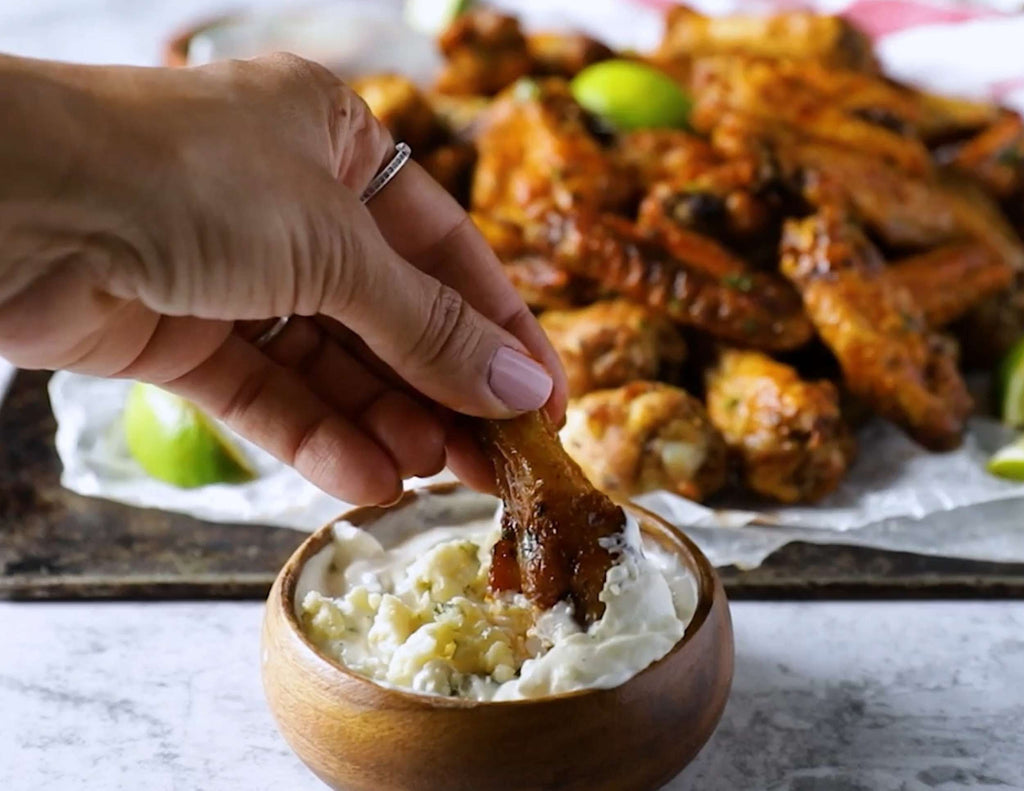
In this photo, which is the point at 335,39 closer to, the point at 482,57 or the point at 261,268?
the point at 482,57

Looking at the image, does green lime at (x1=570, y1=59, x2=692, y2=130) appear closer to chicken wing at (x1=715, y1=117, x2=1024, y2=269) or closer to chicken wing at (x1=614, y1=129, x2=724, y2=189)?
chicken wing at (x1=614, y1=129, x2=724, y2=189)

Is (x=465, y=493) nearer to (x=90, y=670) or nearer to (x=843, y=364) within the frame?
(x=90, y=670)

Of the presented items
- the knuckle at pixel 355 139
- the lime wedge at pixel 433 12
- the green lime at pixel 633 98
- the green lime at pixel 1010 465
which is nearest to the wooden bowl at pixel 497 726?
the knuckle at pixel 355 139

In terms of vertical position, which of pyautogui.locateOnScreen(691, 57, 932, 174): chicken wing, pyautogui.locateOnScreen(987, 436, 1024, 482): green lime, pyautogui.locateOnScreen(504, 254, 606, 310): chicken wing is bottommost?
pyautogui.locateOnScreen(987, 436, 1024, 482): green lime

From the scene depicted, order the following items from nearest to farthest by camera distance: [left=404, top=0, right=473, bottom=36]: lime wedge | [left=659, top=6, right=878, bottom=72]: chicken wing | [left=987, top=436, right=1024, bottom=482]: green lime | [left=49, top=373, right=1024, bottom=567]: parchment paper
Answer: [left=49, top=373, right=1024, bottom=567]: parchment paper < [left=987, top=436, right=1024, bottom=482]: green lime < [left=659, top=6, right=878, bottom=72]: chicken wing < [left=404, top=0, right=473, bottom=36]: lime wedge

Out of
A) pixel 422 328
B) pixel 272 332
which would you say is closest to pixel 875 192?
pixel 272 332

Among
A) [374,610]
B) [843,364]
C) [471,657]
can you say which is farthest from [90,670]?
[843,364]

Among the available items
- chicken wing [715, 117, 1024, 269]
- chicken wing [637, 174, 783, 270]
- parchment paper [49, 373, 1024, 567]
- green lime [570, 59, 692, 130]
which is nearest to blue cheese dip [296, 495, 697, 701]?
parchment paper [49, 373, 1024, 567]
